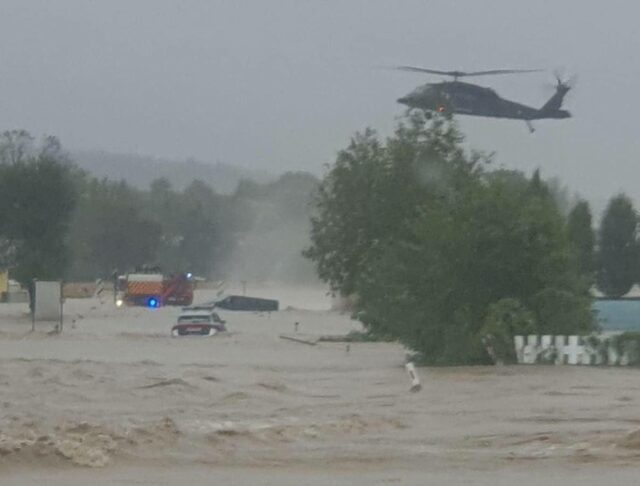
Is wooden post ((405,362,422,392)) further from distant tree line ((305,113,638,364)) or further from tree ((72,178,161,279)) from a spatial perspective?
tree ((72,178,161,279))

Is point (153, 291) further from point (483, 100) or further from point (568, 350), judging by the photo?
point (568, 350)

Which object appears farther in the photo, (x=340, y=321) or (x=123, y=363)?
(x=340, y=321)

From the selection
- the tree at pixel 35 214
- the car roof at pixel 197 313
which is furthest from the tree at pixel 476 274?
the tree at pixel 35 214

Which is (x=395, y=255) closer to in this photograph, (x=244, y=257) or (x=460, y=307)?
(x=460, y=307)

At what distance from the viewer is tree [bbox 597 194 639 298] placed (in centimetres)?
6706

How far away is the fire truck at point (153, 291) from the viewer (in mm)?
91806

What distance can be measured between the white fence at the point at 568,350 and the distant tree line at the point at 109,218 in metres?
48.5

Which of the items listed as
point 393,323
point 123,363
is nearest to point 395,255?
point 393,323

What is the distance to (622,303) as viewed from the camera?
55844 mm

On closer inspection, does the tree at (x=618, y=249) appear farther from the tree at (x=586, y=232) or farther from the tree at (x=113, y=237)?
the tree at (x=113, y=237)

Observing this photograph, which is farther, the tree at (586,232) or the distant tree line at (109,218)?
the distant tree line at (109,218)

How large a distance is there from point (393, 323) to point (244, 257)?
9731cm

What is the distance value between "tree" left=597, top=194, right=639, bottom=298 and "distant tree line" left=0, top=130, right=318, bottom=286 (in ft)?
86.0

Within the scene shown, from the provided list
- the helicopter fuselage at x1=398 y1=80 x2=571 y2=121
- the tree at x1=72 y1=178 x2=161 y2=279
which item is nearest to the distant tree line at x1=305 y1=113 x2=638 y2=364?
the helicopter fuselage at x1=398 y1=80 x2=571 y2=121
